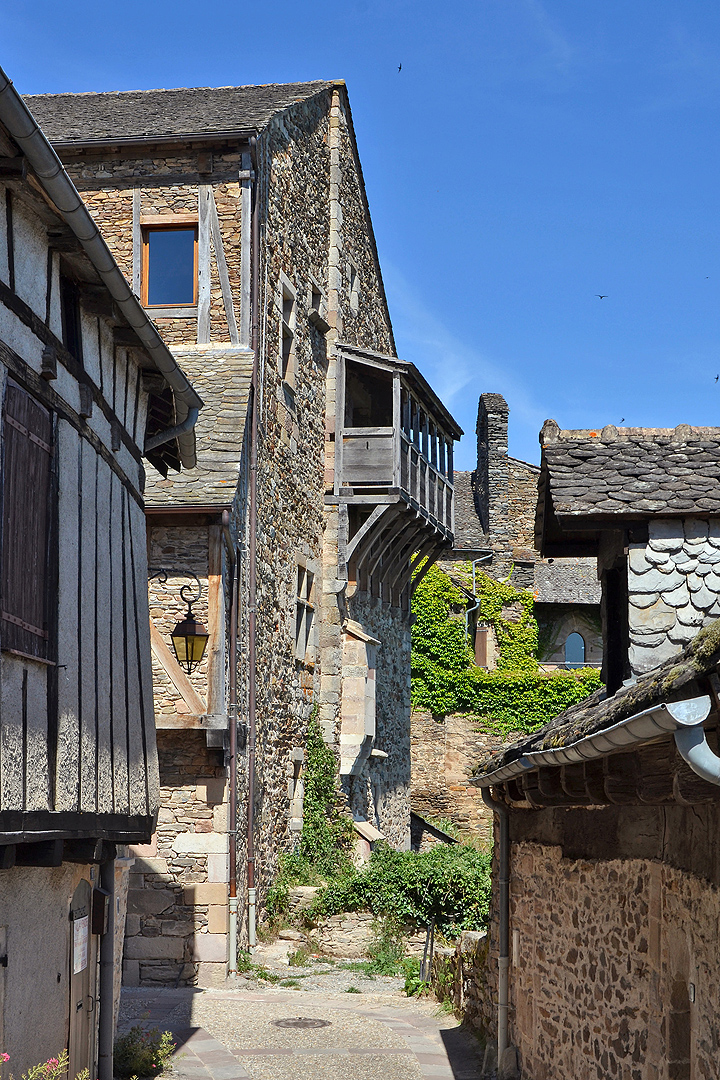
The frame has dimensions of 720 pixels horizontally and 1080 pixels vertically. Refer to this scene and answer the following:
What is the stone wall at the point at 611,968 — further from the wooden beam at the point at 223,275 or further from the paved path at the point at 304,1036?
the wooden beam at the point at 223,275

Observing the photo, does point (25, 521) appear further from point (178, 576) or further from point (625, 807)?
point (178, 576)

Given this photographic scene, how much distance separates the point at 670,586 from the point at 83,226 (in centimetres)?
422

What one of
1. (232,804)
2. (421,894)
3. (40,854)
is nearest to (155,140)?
(232,804)

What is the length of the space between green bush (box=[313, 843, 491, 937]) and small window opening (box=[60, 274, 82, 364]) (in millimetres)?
9638

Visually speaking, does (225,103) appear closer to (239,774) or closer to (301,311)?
(301,311)

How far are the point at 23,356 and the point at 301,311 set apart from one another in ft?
37.4

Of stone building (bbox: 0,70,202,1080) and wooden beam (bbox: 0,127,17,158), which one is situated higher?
wooden beam (bbox: 0,127,17,158)

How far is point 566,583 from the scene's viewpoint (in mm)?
28141

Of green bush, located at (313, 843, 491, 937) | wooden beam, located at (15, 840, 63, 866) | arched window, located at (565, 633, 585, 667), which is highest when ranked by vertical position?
arched window, located at (565, 633, 585, 667)

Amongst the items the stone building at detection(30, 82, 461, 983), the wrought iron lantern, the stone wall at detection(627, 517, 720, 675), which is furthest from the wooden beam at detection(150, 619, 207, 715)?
the stone wall at detection(627, 517, 720, 675)

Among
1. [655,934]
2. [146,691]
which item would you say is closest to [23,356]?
[146,691]

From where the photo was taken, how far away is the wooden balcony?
1720cm

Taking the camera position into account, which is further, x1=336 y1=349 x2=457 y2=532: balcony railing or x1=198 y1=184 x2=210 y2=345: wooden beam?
x1=336 y1=349 x2=457 y2=532: balcony railing

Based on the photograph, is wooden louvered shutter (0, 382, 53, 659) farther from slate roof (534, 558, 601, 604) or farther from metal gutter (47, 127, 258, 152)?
slate roof (534, 558, 601, 604)
